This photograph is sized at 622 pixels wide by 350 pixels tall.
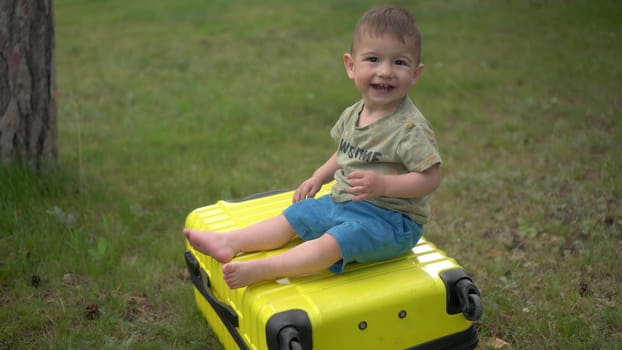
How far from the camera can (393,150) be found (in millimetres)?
2504

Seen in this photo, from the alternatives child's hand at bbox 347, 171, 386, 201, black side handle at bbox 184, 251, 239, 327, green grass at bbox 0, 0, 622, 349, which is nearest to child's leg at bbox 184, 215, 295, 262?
black side handle at bbox 184, 251, 239, 327

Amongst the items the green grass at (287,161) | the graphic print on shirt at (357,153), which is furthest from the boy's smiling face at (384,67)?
the green grass at (287,161)

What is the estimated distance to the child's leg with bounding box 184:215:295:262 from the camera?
2.61m

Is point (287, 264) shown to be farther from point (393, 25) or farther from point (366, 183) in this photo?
point (393, 25)

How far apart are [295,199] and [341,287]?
0.76 meters

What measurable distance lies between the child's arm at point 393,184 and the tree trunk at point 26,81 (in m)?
2.65

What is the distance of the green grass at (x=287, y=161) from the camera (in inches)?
124

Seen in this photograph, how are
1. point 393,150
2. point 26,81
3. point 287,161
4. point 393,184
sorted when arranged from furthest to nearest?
1. point 287,161
2. point 26,81
3. point 393,150
4. point 393,184

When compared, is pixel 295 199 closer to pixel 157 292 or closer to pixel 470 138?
pixel 157 292

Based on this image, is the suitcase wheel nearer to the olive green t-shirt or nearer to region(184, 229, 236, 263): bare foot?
the olive green t-shirt

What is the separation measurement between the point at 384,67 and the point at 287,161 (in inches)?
106

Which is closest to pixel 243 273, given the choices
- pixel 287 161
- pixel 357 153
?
pixel 357 153

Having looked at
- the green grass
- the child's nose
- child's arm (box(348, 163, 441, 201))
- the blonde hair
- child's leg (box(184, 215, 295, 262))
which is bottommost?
the green grass

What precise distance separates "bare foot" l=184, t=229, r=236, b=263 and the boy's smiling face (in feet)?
2.82
